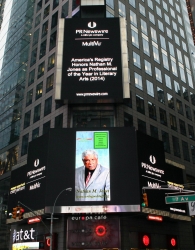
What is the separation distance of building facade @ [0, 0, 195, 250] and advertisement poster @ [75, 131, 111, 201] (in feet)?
12.2

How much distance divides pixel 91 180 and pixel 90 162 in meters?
2.47

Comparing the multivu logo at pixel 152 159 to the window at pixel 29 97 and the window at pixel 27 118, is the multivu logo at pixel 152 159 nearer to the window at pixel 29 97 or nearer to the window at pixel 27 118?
the window at pixel 27 118

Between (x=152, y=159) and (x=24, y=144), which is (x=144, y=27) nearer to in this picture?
(x=152, y=159)

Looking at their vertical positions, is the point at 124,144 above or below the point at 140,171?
above

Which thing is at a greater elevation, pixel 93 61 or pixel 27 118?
pixel 93 61

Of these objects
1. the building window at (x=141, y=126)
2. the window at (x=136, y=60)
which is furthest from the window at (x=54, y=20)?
the building window at (x=141, y=126)

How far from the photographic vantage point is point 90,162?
42625 mm

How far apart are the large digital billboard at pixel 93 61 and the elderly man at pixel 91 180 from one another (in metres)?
9.36

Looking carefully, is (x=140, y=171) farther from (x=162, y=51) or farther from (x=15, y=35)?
(x=15, y=35)

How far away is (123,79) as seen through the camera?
48.2m

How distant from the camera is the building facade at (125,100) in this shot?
49.6 m

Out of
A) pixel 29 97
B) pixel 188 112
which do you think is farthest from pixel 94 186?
pixel 188 112

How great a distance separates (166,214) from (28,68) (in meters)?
37.6

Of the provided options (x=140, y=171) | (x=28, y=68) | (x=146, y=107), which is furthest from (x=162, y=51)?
(x=140, y=171)
